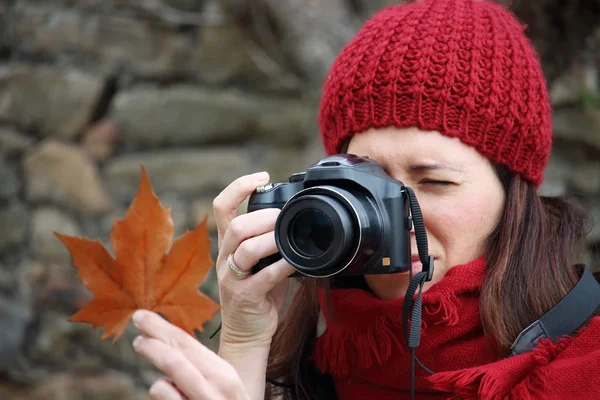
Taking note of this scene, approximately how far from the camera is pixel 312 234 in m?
0.92

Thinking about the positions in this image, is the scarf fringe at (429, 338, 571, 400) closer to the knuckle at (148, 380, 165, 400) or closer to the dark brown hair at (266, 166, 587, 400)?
the dark brown hair at (266, 166, 587, 400)

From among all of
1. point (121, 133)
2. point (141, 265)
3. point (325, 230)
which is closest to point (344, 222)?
point (325, 230)

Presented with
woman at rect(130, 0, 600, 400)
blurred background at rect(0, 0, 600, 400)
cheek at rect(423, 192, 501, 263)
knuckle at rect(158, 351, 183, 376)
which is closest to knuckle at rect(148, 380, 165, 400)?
knuckle at rect(158, 351, 183, 376)

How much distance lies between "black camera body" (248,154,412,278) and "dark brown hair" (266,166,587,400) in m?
0.14

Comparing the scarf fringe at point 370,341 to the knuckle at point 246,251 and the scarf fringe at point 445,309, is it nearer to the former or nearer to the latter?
the scarf fringe at point 445,309

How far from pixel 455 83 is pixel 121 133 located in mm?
1390

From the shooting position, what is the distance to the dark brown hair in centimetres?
99

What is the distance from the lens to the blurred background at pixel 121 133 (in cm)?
195

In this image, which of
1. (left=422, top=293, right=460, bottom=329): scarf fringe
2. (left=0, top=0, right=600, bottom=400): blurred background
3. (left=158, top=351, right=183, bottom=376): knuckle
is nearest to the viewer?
(left=158, top=351, right=183, bottom=376): knuckle

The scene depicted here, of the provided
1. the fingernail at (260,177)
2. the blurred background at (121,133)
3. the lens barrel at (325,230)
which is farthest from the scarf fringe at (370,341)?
the blurred background at (121,133)

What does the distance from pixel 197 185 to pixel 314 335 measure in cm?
96

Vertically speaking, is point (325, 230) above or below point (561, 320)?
above

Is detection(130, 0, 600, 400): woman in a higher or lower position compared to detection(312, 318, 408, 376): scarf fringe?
higher

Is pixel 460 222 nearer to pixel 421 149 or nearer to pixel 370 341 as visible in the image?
pixel 421 149
